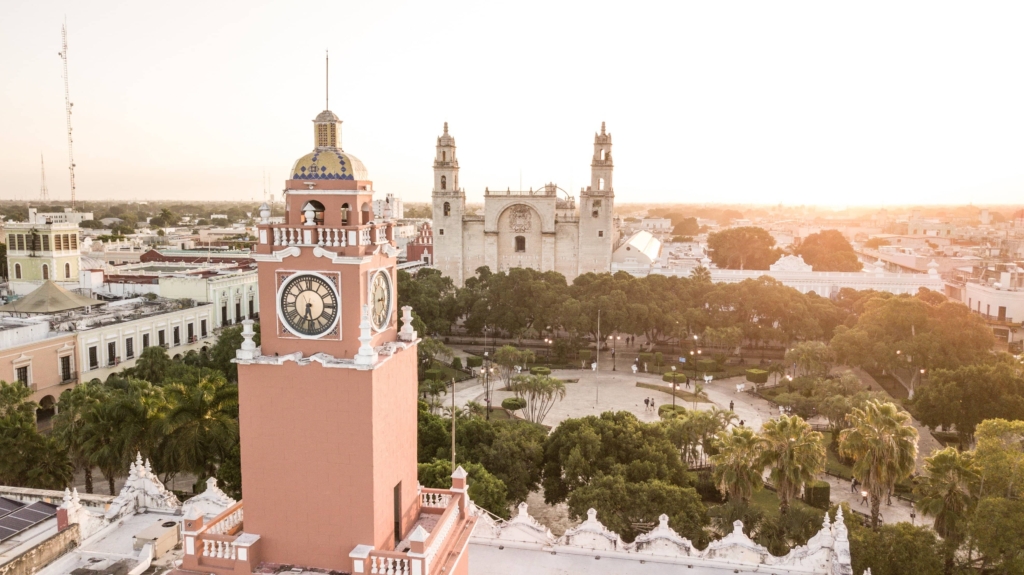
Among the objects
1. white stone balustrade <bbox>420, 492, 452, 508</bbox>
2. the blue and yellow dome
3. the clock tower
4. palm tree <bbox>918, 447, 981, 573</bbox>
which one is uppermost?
the blue and yellow dome

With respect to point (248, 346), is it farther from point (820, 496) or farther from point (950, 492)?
point (820, 496)

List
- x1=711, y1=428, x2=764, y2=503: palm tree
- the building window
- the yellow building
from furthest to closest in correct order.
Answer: the yellow building → the building window → x1=711, y1=428, x2=764, y2=503: palm tree

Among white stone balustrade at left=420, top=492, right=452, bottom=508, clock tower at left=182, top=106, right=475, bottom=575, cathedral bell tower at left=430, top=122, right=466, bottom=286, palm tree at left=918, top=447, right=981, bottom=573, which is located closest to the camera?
clock tower at left=182, top=106, right=475, bottom=575

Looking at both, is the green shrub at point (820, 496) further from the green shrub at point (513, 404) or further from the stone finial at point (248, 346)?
the stone finial at point (248, 346)

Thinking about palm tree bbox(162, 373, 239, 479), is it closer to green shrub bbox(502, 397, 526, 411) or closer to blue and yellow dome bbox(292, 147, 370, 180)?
blue and yellow dome bbox(292, 147, 370, 180)

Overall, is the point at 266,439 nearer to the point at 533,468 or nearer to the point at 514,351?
the point at 533,468

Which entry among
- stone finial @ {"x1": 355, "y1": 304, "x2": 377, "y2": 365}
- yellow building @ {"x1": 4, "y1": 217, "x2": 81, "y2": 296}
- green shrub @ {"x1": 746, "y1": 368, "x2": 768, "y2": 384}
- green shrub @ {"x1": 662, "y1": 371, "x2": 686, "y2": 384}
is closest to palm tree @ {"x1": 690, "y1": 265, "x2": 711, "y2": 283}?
green shrub @ {"x1": 746, "y1": 368, "x2": 768, "y2": 384}
